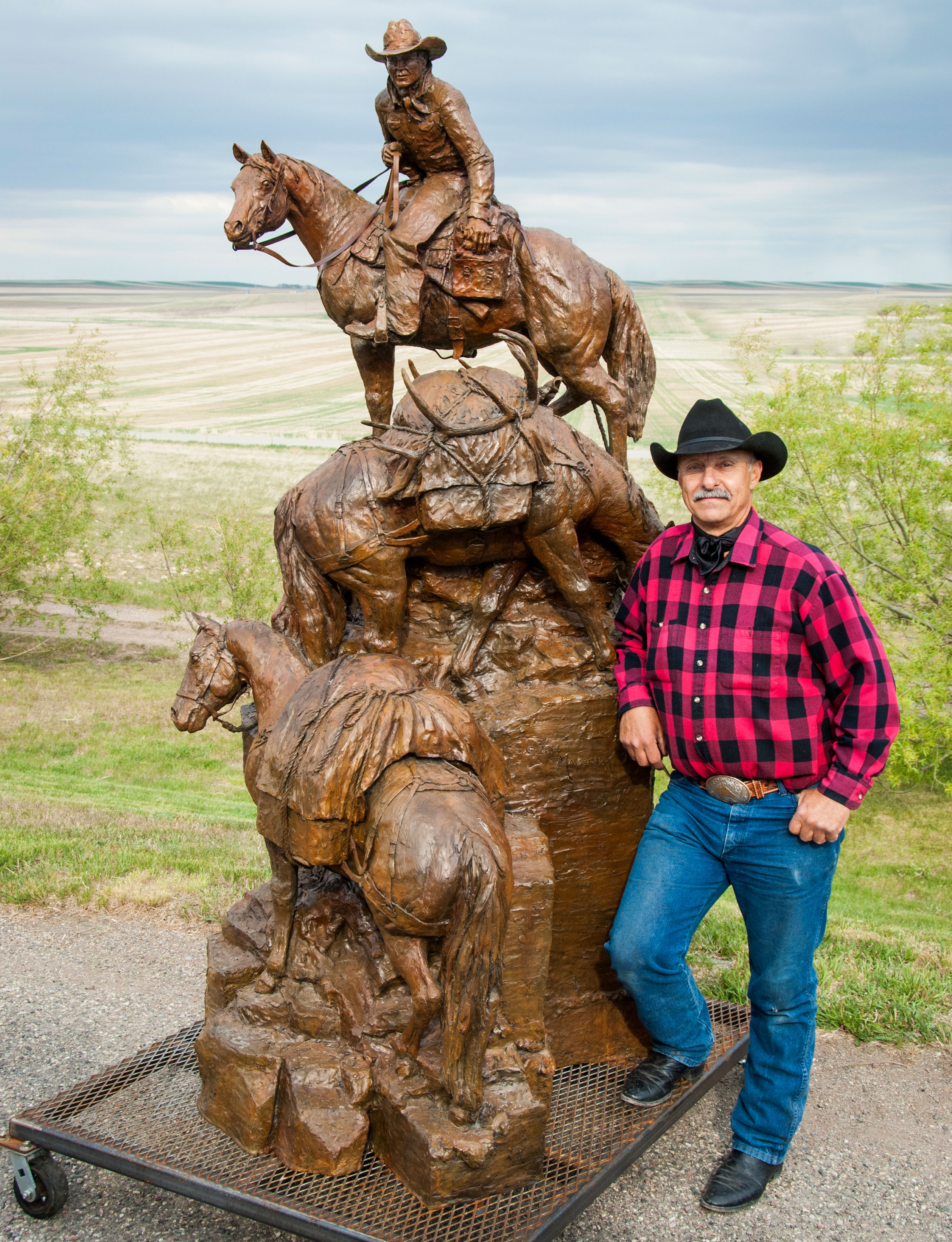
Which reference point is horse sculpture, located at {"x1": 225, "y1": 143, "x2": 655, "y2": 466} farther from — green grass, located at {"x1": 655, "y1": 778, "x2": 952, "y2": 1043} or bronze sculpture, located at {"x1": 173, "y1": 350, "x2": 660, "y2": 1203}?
green grass, located at {"x1": 655, "y1": 778, "x2": 952, "y2": 1043}

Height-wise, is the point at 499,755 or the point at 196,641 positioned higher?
the point at 196,641

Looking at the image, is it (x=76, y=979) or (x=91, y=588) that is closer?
(x=76, y=979)

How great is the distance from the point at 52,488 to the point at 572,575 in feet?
35.8

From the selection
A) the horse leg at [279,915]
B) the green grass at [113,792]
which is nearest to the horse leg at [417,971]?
the horse leg at [279,915]

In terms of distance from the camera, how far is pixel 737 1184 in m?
3.72

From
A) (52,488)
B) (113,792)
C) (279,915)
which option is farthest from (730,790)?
(52,488)

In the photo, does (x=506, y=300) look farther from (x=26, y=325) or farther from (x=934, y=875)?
(x=26, y=325)

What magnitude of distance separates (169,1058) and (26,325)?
2402 cm

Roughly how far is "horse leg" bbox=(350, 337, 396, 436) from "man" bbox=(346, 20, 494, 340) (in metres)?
0.11

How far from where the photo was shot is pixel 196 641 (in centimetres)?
394

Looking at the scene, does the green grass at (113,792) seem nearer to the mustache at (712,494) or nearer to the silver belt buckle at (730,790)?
the silver belt buckle at (730,790)

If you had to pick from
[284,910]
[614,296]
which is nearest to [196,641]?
[284,910]

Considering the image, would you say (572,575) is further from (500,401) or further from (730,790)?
(730,790)

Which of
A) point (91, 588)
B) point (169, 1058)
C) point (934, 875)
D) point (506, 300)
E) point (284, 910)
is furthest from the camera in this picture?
point (91, 588)
